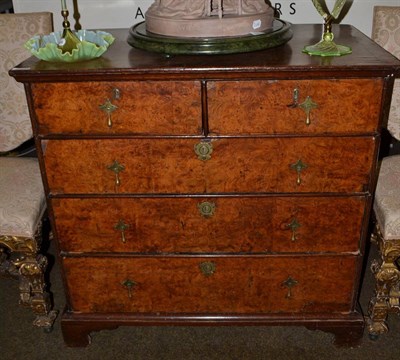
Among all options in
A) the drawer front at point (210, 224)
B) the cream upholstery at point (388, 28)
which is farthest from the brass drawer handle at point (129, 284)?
the cream upholstery at point (388, 28)

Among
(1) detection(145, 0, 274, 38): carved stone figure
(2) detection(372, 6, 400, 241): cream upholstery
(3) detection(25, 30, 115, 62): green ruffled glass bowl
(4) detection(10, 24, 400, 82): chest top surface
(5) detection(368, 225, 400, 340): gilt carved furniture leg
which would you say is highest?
(1) detection(145, 0, 274, 38): carved stone figure

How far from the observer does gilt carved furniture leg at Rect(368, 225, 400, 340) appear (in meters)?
1.97

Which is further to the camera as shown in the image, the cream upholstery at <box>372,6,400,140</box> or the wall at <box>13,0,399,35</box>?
the wall at <box>13,0,399,35</box>

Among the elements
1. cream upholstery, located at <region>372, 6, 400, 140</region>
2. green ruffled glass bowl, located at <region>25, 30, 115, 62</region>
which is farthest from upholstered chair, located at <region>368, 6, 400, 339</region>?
green ruffled glass bowl, located at <region>25, 30, 115, 62</region>

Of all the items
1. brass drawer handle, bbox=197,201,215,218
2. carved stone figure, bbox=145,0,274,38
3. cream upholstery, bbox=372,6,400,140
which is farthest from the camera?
cream upholstery, bbox=372,6,400,140

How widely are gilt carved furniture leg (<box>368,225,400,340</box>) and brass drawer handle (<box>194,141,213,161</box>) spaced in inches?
30.7

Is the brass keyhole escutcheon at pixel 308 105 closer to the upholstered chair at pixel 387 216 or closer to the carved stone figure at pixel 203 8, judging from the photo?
the carved stone figure at pixel 203 8

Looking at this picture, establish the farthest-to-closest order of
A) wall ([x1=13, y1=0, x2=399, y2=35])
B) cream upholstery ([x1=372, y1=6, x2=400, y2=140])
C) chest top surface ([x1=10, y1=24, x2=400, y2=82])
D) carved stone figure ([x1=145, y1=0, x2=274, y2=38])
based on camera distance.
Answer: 1. wall ([x1=13, y1=0, x2=399, y2=35])
2. cream upholstery ([x1=372, y1=6, x2=400, y2=140])
3. carved stone figure ([x1=145, y1=0, x2=274, y2=38])
4. chest top surface ([x1=10, y1=24, x2=400, y2=82])

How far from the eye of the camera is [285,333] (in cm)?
224

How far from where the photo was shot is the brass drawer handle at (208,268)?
199 centimetres

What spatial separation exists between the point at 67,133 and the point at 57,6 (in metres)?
0.96

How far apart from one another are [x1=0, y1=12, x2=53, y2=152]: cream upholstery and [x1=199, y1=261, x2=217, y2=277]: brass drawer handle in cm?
103

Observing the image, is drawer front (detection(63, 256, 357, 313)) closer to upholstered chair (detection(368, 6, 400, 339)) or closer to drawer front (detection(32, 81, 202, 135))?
upholstered chair (detection(368, 6, 400, 339))

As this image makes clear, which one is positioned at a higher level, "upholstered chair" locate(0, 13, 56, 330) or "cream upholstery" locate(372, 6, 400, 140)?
"cream upholstery" locate(372, 6, 400, 140)
